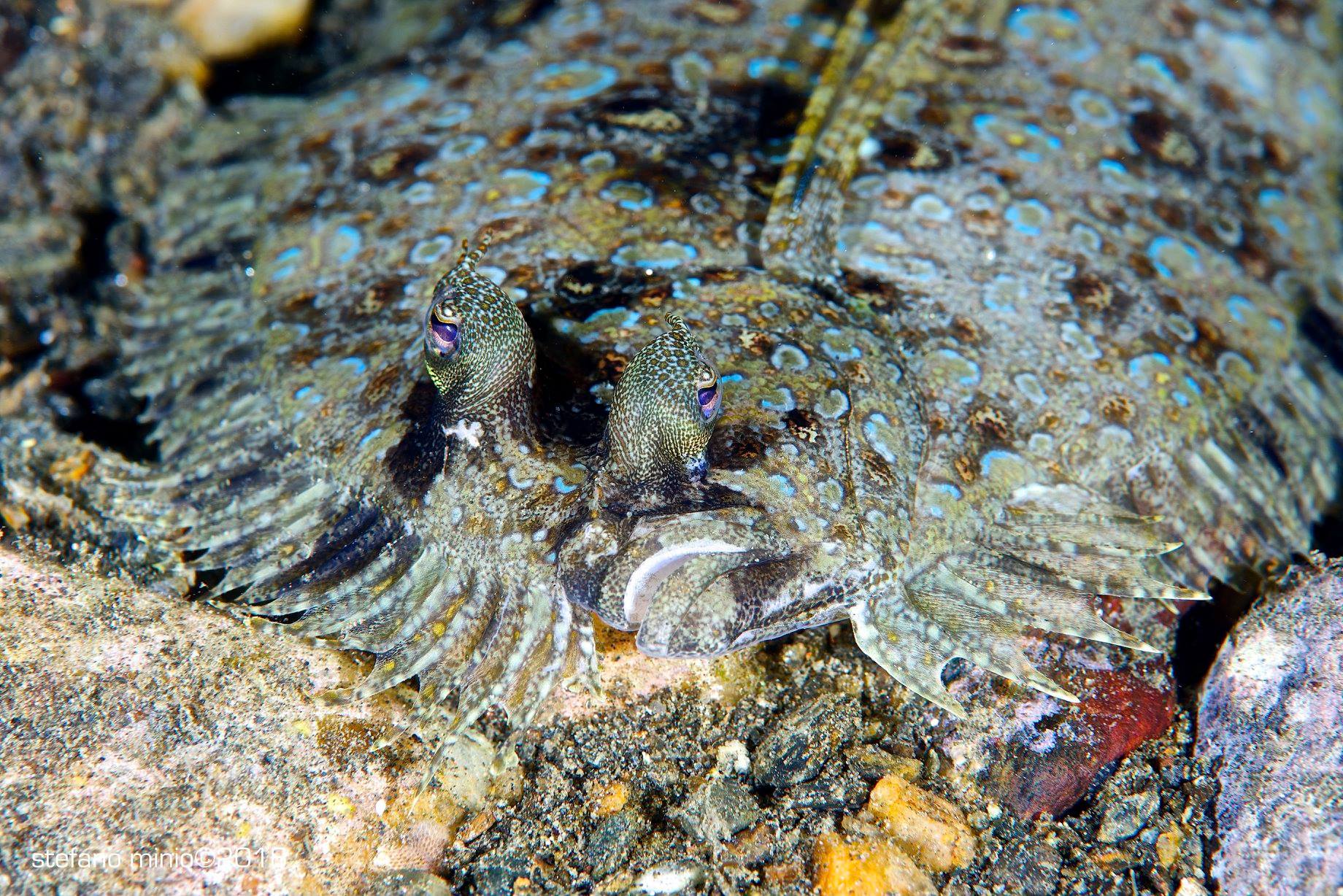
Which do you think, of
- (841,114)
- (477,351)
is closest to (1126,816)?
(477,351)

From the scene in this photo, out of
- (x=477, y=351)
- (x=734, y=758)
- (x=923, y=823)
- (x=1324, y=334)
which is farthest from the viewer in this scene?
(x=1324, y=334)

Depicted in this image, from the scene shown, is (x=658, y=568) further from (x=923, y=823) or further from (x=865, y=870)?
(x=923, y=823)

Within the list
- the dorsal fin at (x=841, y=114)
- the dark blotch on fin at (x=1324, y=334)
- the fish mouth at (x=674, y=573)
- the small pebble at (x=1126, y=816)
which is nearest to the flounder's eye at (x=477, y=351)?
the fish mouth at (x=674, y=573)

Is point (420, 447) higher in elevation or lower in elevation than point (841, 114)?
lower

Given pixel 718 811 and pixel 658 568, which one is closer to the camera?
pixel 658 568

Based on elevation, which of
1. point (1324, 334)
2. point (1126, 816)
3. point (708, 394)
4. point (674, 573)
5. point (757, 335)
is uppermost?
point (708, 394)

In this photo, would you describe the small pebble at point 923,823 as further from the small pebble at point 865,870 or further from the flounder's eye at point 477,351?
the flounder's eye at point 477,351
